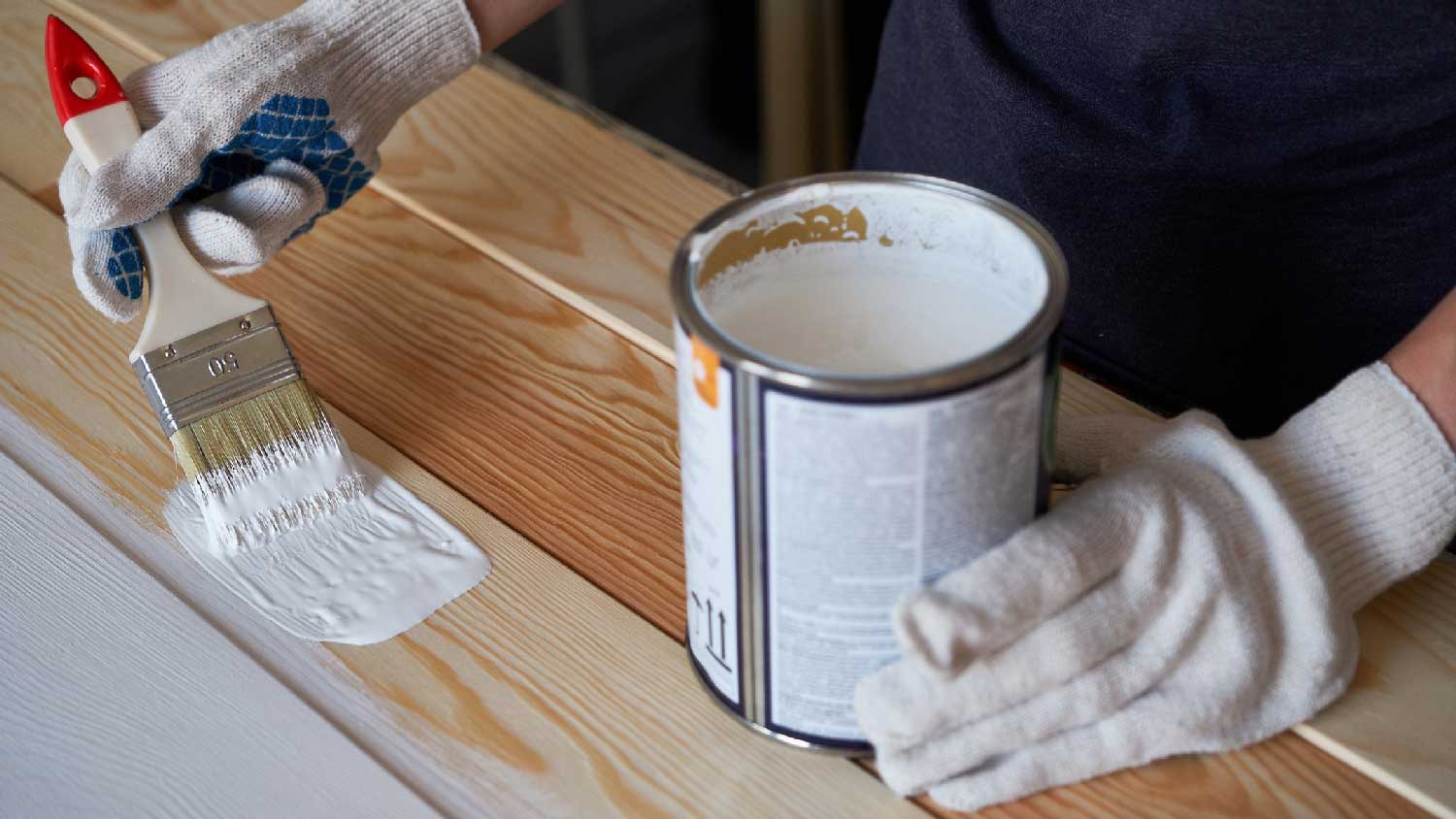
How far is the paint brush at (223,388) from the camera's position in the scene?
2.56ft

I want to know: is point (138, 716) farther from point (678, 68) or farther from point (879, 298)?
point (678, 68)

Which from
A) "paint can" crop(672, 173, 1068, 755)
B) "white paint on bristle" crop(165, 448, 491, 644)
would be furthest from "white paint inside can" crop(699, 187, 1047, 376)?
"white paint on bristle" crop(165, 448, 491, 644)

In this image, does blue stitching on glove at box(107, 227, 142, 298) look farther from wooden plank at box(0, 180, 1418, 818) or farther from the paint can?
the paint can

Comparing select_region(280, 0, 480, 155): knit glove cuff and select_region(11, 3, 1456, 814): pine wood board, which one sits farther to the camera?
select_region(280, 0, 480, 155): knit glove cuff

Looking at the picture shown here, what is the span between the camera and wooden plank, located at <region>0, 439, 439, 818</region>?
63 centimetres

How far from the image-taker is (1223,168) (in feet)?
3.14

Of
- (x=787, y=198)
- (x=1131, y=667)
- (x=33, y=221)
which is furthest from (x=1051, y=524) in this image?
(x=33, y=221)

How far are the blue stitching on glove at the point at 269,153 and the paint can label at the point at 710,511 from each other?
423 millimetres

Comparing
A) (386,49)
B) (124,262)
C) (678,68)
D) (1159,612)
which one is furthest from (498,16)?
(678,68)

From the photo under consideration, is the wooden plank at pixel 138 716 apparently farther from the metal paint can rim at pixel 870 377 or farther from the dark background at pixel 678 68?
the dark background at pixel 678 68

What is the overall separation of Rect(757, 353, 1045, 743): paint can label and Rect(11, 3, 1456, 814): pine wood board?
0.15 metres

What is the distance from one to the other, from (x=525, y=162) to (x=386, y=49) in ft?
0.52

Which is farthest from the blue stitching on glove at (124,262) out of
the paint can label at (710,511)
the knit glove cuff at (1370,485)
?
the knit glove cuff at (1370,485)

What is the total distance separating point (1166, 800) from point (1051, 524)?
Answer: 150 millimetres
